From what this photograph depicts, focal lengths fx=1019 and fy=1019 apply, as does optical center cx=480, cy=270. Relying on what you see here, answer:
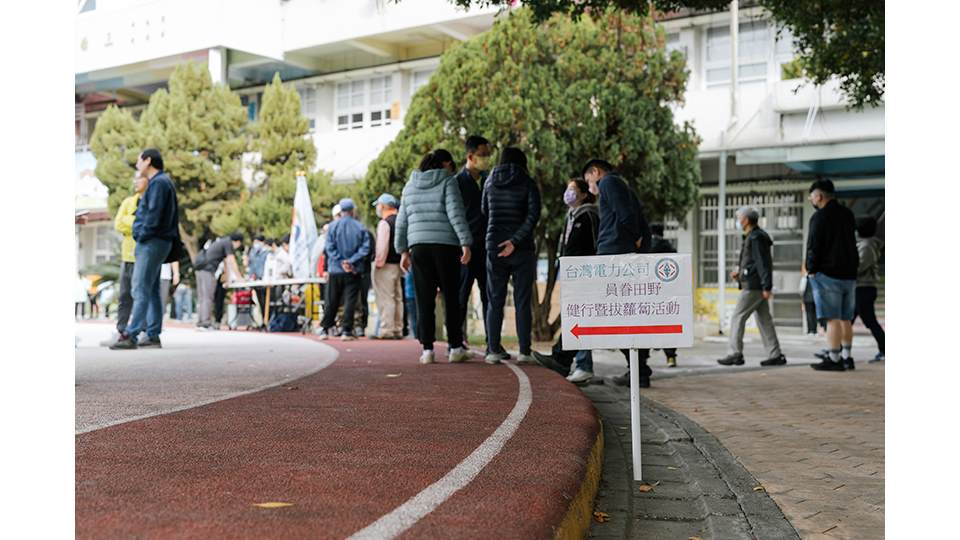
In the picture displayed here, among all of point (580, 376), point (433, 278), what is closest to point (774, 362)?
point (580, 376)

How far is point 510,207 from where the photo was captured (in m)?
9.52

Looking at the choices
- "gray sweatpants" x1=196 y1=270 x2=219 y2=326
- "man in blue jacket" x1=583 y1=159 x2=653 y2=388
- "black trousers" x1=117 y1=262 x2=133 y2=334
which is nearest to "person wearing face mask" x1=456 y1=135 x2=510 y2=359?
"man in blue jacket" x1=583 y1=159 x2=653 y2=388

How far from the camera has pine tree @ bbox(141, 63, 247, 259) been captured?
1081 inches

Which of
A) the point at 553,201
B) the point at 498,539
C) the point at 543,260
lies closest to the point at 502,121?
the point at 553,201

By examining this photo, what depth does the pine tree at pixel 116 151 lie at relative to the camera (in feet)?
92.7

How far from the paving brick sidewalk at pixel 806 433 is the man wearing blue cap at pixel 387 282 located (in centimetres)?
531

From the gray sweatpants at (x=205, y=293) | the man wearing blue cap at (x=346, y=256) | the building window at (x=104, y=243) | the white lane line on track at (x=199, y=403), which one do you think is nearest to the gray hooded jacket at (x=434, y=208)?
the white lane line on track at (x=199, y=403)

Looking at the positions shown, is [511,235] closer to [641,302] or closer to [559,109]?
[641,302]

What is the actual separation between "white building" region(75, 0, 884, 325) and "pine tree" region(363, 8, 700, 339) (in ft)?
8.36

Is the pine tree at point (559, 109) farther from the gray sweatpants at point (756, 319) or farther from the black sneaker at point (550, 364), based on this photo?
the black sneaker at point (550, 364)

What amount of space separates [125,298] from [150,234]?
112 cm

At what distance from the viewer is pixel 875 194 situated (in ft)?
78.2

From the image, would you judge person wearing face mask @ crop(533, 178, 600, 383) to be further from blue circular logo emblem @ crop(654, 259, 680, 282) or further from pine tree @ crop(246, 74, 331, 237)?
pine tree @ crop(246, 74, 331, 237)
